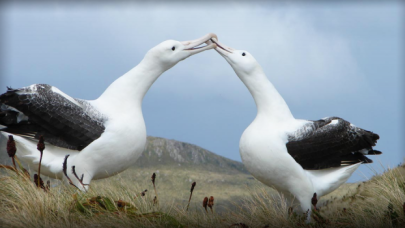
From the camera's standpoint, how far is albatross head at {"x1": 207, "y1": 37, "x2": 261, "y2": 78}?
691 cm

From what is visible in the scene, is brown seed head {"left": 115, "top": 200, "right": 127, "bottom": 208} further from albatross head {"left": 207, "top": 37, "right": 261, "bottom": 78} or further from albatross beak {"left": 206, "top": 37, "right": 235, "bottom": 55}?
albatross beak {"left": 206, "top": 37, "right": 235, "bottom": 55}

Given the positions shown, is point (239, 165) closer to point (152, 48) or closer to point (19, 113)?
point (152, 48)

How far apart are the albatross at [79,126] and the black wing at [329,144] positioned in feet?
7.17

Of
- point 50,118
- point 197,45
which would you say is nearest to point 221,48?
point 197,45

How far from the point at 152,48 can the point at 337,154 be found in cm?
308

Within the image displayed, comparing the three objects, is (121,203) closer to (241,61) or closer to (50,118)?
(50,118)

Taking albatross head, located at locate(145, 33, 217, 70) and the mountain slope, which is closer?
albatross head, located at locate(145, 33, 217, 70)

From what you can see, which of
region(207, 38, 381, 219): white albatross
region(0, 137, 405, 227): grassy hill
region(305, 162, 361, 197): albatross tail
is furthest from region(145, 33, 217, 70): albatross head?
region(305, 162, 361, 197): albatross tail

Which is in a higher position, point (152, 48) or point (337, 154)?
point (152, 48)

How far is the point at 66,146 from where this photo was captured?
6527 mm

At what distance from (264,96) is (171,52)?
A: 1.49 metres

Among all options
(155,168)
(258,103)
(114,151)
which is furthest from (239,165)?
(114,151)

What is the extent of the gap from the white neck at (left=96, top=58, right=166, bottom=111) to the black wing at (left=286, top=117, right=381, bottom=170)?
2183 mm

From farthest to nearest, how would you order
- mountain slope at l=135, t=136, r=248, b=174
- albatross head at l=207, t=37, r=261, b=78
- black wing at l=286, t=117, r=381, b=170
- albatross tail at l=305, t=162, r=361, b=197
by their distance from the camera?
mountain slope at l=135, t=136, r=248, b=174 → albatross head at l=207, t=37, r=261, b=78 → albatross tail at l=305, t=162, r=361, b=197 → black wing at l=286, t=117, r=381, b=170
